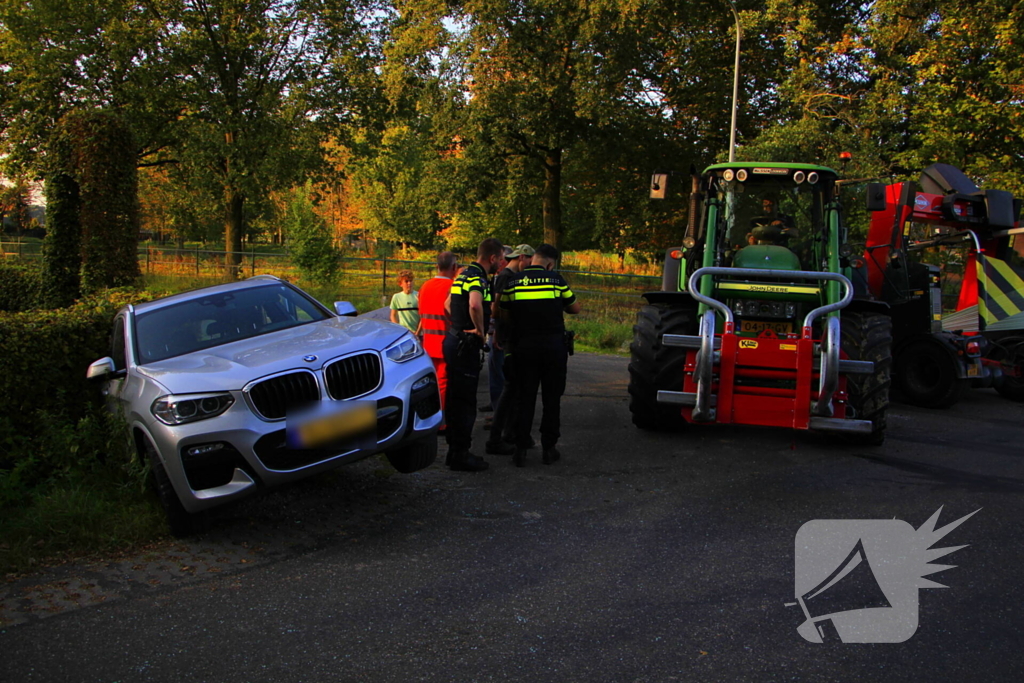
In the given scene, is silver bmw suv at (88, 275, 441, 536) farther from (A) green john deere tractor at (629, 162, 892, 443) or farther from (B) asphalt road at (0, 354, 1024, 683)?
(A) green john deere tractor at (629, 162, 892, 443)

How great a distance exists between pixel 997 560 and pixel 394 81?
2517 centimetres

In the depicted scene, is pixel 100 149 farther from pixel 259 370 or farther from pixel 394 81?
pixel 394 81

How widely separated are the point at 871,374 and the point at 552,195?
24008 mm

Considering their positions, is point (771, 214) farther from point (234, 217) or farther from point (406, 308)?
point (234, 217)

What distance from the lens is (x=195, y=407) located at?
5375mm

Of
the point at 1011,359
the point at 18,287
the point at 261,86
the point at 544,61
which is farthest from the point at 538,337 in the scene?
the point at 261,86

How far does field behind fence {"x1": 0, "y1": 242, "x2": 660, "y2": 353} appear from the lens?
20.6m

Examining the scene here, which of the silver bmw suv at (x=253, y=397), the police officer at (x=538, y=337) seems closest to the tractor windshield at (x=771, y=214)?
the police officer at (x=538, y=337)

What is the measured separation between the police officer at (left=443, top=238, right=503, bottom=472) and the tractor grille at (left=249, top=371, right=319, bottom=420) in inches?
70.8

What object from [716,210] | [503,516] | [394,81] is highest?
[394,81]

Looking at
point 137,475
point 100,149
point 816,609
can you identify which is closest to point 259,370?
point 137,475

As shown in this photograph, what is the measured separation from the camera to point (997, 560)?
5.14 meters

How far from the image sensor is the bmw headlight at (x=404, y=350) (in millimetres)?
6207

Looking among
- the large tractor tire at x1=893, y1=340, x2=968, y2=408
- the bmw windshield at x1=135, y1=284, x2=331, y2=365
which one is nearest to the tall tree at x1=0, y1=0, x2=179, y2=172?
the bmw windshield at x1=135, y1=284, x2=331, y2=365
